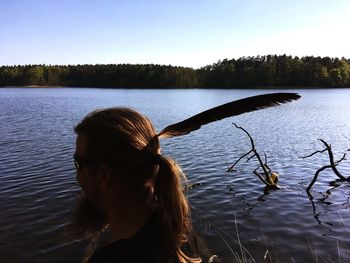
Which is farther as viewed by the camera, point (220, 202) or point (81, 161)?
point (220, 202)

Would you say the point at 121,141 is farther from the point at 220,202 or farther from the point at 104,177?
the point at 220,202

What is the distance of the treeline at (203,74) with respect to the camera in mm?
129125

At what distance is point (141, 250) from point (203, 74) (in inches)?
5876

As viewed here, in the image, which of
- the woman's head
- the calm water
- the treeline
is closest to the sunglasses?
the woman's head

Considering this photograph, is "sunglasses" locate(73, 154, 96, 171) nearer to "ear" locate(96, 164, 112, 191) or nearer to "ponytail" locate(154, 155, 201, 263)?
"ear" locate(96, 164, 112, 191)

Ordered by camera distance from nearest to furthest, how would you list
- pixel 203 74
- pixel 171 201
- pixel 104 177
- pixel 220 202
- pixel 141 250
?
pixel 141 250
pixel 104 177
pixel 171 201
pixel 220 202
pixel 203 74

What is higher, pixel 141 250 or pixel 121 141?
pixel 121 141

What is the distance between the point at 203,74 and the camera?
489 feet

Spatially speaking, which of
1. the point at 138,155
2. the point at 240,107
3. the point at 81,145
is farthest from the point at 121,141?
the point at 240,107

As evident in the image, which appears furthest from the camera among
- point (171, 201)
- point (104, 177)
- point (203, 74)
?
point (203, 74)

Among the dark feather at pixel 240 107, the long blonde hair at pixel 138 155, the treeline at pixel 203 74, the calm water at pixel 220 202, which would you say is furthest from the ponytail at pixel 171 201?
the treeline at pixel 203 74

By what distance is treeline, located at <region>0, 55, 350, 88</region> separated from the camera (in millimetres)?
129125

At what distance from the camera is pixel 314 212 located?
13.1m

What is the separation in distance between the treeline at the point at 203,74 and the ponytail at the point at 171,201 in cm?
13172
